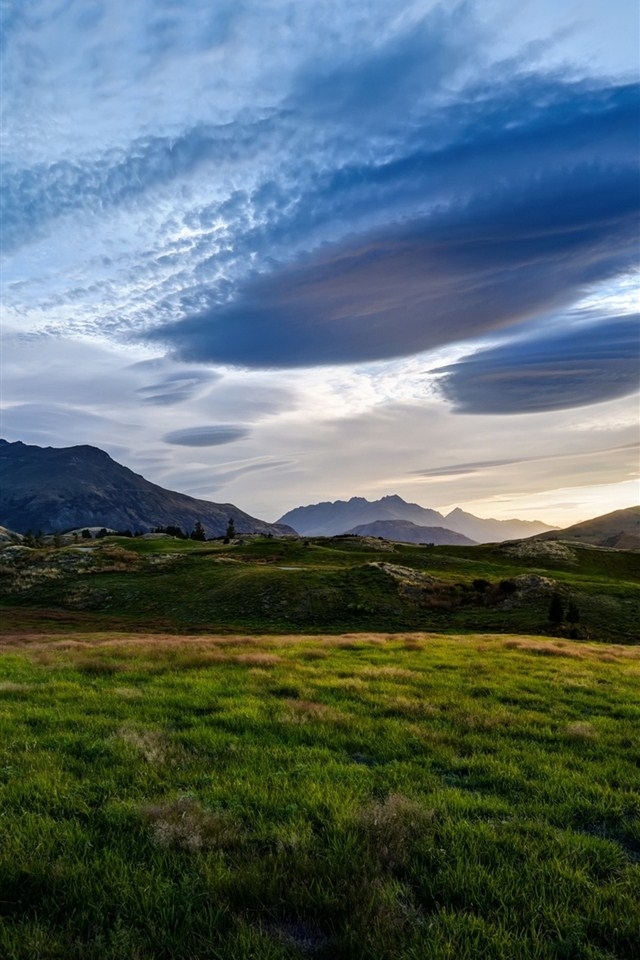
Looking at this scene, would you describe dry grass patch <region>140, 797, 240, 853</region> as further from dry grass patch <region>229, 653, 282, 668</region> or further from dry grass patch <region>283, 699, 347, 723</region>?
dry grass patch <region>229, 653, 282, 668</region>

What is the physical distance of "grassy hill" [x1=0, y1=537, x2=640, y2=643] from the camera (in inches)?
1873

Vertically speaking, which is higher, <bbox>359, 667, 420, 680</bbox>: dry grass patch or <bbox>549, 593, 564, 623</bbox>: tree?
<bbox>359, 667, 420, 680</bbox>: dry grass patch

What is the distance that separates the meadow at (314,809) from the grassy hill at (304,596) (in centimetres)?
2843

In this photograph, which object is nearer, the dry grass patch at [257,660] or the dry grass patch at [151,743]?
the dry grass patch at [151,743]

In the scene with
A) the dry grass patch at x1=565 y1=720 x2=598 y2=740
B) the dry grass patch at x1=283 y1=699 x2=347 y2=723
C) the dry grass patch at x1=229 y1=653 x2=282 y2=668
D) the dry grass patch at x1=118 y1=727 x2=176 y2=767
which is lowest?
the dry grass patch at x1=229 y1=653 x2=282 y2=668

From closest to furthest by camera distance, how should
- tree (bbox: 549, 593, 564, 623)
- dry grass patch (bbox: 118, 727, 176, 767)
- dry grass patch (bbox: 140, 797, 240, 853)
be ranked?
dry grass patch (bbox: 140, 797, 240, 853) → dry grass patch (bbox: 118, 727, 176, 767) → tree (bbox: 549, 593, 564, 623)

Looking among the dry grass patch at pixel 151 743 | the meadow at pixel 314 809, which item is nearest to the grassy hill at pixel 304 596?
the meadow at pixel 314 809

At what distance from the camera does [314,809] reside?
7188 mm

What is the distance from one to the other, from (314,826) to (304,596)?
154 ft

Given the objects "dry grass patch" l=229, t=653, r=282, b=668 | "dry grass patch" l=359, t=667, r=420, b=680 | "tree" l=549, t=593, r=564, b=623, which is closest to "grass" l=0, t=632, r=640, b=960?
"dry grass patch" l=359, t=667, r=420, b=680

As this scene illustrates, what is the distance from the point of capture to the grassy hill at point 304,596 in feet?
156

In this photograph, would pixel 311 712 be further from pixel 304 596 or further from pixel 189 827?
pixel 304 596

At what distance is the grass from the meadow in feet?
0.10

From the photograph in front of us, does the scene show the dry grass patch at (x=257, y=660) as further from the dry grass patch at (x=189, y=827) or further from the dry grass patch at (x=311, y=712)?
the dry grass patch at (x=189, y=827)
